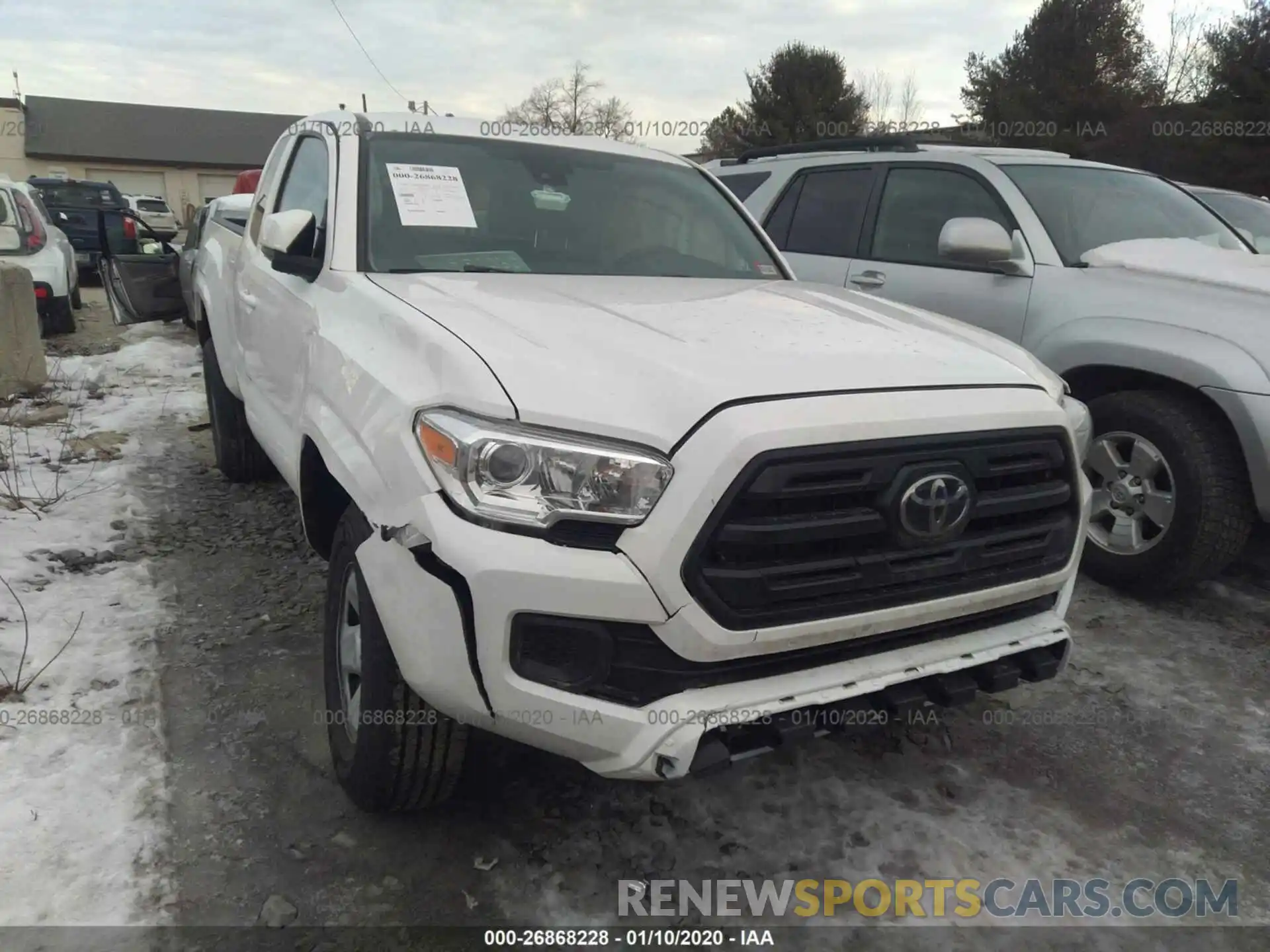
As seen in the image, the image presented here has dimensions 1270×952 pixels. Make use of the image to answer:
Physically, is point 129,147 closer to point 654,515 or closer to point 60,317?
point 60,317

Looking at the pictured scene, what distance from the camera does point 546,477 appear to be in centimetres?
184

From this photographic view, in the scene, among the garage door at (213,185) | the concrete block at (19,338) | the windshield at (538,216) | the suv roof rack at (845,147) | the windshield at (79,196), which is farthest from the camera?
the garage door at (213,185)

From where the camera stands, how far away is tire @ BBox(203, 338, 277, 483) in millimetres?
4828

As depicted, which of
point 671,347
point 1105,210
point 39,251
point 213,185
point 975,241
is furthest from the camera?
point 213,185

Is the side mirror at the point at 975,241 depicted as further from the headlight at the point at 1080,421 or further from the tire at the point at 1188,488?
the headlight at the point at 1080,421

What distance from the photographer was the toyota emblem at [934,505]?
77.1 inches

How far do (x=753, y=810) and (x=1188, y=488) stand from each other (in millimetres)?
2330

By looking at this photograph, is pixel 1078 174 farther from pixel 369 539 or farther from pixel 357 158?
pixel 369 539

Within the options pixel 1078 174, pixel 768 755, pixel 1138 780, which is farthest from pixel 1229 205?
pixel 768 755

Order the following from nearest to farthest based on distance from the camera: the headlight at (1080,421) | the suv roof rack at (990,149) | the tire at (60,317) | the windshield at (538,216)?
the headlight at (1080,421), the windshield at (538,216), the suv roof rack at (990,149), the tire at (60,317)

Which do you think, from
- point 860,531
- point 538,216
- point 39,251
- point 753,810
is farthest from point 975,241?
point 39,251

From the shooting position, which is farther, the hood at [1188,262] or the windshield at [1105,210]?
the windshield at [1105,210]

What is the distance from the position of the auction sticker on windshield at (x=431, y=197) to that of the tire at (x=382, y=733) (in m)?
1.08

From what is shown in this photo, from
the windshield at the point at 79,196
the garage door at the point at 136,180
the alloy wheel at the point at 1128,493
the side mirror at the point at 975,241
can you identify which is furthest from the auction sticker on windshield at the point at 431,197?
the garage door at the point at 136,180
